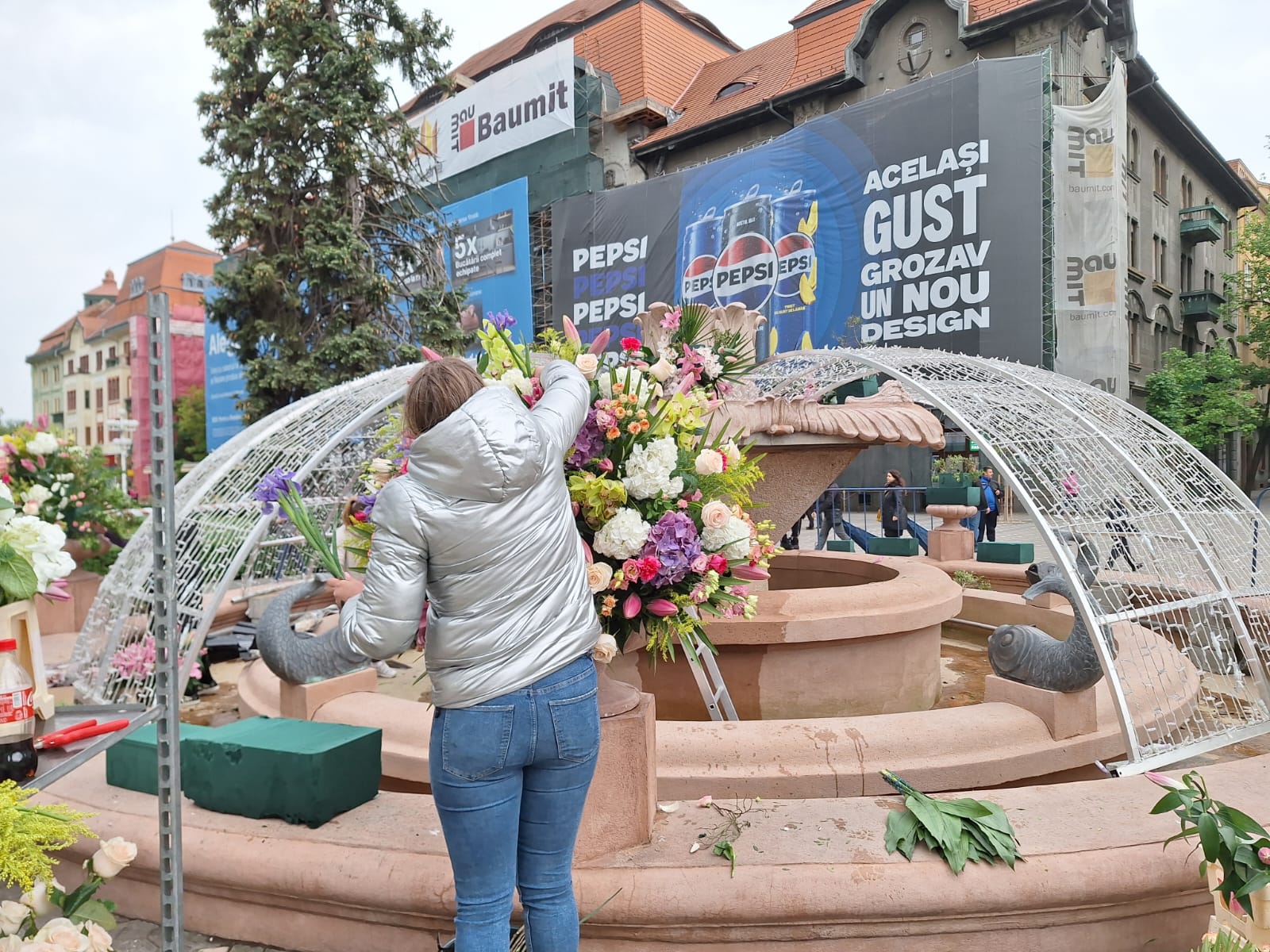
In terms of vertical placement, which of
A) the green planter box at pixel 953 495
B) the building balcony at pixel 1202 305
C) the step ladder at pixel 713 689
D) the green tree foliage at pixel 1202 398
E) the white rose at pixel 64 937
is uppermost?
the building balcony at pixel 1202 305

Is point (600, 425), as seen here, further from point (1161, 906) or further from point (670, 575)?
point (1161, 906)

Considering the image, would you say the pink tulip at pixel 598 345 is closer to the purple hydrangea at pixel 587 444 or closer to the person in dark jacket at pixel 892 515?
the purple hydrangea at pixel 587 444

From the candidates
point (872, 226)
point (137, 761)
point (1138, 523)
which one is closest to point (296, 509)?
point (137, 761)

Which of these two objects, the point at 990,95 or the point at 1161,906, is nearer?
the point at 1161,906

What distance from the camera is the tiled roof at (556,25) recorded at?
94.6 feet

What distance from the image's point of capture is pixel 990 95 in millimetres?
17438

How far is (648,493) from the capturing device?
93.0 inches

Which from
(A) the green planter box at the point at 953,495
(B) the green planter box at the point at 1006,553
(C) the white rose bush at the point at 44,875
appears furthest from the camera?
(A) the green planter box at the point at 953,495

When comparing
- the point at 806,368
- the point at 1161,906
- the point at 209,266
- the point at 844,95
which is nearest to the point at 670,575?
the point at 1161,906

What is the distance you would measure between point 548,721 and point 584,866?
0.95 m

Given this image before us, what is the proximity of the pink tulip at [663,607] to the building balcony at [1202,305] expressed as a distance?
96.6ft

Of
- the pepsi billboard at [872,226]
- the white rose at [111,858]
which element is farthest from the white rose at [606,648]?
the pepsi billboard at [872,226]

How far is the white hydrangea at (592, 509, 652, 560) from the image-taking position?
230cm

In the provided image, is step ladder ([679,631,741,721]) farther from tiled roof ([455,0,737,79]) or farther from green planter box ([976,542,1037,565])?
tiled roof ([455,0,737,79])
